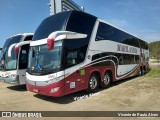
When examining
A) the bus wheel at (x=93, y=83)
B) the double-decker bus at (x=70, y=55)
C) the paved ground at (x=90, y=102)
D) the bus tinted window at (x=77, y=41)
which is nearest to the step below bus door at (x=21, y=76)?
the paved ground at (x=90, y=102)

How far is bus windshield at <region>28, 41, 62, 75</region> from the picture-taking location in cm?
784

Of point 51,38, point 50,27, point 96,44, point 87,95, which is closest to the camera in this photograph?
point 51,38

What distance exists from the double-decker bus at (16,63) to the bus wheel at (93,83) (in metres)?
3.55

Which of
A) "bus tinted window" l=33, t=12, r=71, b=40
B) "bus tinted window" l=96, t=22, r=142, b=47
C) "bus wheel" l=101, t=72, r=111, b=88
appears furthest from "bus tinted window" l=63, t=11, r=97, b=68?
"bus wheel" l=101, t=72, r=111, b=88

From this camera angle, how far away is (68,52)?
8039mm

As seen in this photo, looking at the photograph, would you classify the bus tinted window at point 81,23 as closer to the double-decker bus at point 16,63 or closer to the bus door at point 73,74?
the bus door at point 73,74

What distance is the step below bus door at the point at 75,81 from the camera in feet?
26.3

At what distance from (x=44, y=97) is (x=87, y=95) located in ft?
6.27

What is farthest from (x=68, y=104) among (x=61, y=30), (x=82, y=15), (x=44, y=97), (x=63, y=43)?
(x=82, y=15)

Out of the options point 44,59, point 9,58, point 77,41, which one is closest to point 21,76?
point 9,58

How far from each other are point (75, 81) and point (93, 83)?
1818mm

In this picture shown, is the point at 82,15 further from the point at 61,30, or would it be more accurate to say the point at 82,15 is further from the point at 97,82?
the point at 97,82

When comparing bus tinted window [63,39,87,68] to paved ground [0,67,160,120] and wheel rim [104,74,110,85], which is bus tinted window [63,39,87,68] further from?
wheel rim [104,74,110,85]

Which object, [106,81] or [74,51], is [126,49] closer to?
[106,81]
